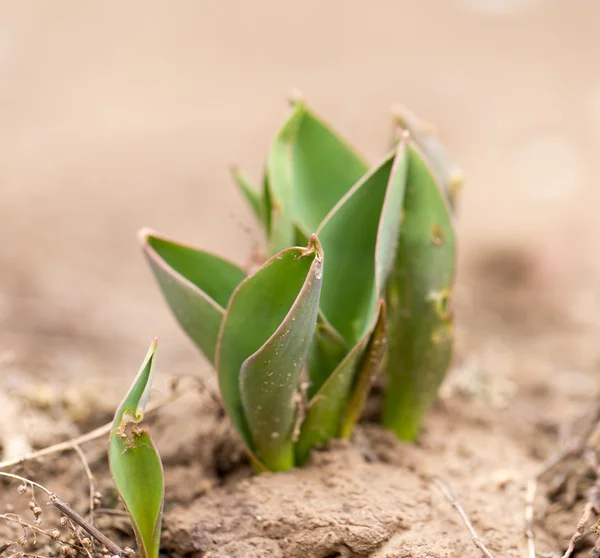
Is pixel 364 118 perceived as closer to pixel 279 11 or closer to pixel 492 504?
pixel 279 11

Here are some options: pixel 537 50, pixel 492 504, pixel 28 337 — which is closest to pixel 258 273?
pixel 492 504

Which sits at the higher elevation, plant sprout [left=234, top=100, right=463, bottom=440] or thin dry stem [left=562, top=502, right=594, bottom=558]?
plant sprout [left=234, top=100, right=463, bottom=440]

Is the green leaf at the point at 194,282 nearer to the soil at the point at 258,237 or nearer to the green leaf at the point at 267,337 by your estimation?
the green leaf at the point at 267,337

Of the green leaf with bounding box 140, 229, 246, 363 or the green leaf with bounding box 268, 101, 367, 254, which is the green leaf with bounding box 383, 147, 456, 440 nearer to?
the green leaf with bounding box 268, 101, 367, 254

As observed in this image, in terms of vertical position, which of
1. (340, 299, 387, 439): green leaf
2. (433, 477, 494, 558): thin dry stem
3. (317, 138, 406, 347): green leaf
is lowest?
(433, 477, 494, 558): thin dry stem

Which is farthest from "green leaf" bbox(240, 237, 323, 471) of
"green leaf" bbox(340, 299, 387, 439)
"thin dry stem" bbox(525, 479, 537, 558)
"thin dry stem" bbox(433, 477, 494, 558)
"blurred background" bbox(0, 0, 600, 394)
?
"blurred background" bbox(0, 0, 600, 394)

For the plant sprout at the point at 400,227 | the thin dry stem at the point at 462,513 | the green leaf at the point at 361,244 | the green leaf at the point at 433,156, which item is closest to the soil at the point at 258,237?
the thin dry stem at the point at 462,513
